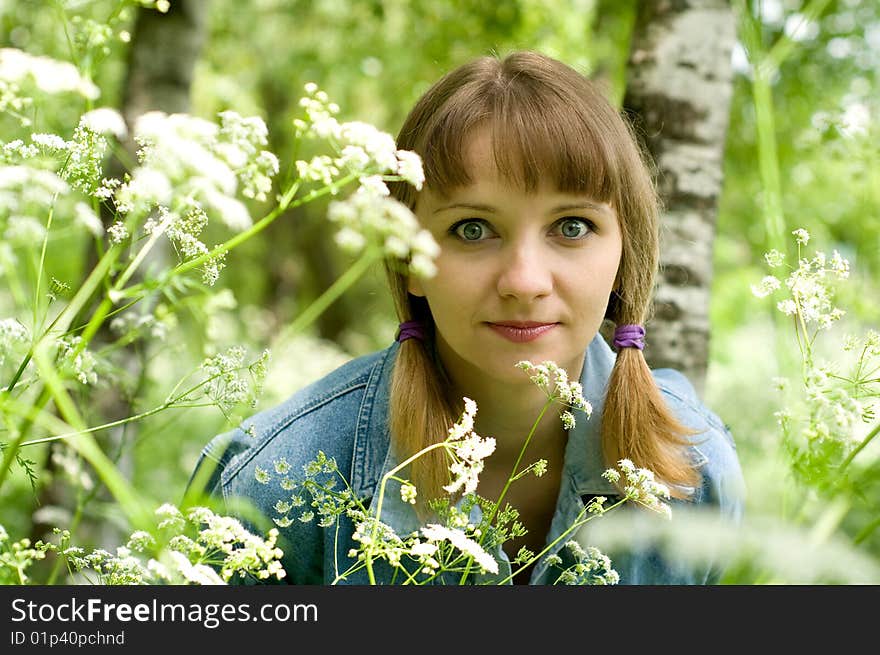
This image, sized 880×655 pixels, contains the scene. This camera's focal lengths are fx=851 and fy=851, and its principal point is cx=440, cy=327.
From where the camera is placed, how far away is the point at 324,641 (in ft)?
4.20

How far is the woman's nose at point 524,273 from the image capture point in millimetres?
1549

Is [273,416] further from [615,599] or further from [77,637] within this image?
[615,599]

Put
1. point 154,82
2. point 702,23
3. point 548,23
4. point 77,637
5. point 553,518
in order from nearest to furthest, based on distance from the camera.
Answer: point 77,637, point 553,518, point 702,23, point 154,82, point 548,23

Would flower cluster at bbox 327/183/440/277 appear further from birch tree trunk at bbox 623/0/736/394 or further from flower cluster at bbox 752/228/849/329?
birch tree trunk at bbox 623/0/736/394

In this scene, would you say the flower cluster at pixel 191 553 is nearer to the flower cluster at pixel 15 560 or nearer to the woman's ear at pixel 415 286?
the flower cluster at pixel 15 560

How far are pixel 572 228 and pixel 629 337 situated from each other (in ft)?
1.27

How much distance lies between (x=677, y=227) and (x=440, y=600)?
1.45 metres

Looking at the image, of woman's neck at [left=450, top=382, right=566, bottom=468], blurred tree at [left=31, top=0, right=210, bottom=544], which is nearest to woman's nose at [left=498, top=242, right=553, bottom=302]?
woman's neck at [left=450, top=382, right=566, bottom=468]

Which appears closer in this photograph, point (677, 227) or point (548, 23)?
Answer: point (677, 227)

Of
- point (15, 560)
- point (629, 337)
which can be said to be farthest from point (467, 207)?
point (15, 560)

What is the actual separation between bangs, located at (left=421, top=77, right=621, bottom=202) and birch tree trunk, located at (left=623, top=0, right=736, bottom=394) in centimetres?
69

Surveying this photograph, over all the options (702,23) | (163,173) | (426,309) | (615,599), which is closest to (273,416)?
(426,309)

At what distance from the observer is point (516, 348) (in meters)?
1.65

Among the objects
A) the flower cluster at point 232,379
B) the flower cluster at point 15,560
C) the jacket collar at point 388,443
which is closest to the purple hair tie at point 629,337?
the jacket collar at point 388,443
